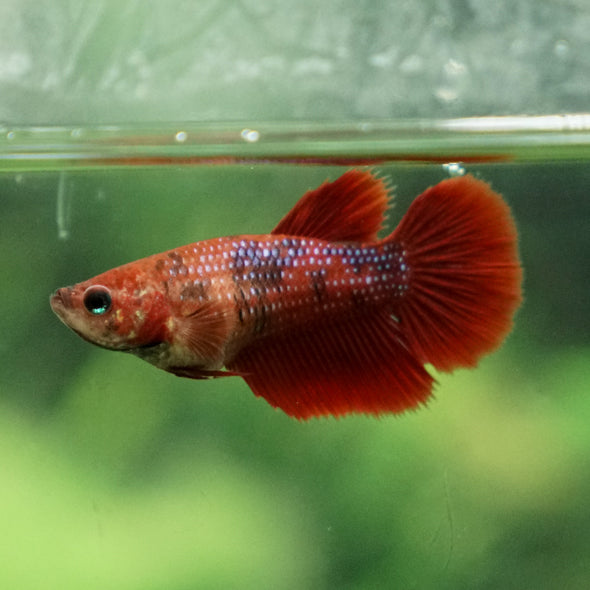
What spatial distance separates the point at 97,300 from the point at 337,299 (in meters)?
0.56

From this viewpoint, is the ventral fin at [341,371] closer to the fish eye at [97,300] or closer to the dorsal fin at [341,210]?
the dorsal fin at [341,210]

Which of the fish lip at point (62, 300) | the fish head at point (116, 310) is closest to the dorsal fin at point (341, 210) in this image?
the fish head at point (116, 310)

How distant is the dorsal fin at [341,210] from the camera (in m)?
1.60

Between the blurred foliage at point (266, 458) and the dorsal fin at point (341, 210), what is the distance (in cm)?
94

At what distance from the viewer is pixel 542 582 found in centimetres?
271

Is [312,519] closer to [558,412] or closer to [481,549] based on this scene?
[481,549]

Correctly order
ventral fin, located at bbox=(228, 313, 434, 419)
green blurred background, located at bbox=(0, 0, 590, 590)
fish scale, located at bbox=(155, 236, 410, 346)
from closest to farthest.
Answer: fish scale, located at bbox=(155, 236, 410, 346), ventral fin, located at bbox=(228, 313, 434, 419), green blurred background, located at bbox=(0, 0, 590, 590)

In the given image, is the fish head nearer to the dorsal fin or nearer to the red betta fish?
the red betta fish

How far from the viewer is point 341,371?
171 centimetres

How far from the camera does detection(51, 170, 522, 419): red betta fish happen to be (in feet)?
4.92

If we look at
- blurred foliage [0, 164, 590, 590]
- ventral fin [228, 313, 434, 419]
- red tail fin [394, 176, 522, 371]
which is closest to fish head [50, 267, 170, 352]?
ventral fin [228, 313, 434, 419]

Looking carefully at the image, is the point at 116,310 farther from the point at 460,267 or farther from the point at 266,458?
the point at 266,458

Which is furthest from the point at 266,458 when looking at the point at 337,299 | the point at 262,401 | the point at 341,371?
the point at 337,299

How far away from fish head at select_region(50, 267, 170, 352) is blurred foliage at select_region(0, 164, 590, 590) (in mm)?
1043
